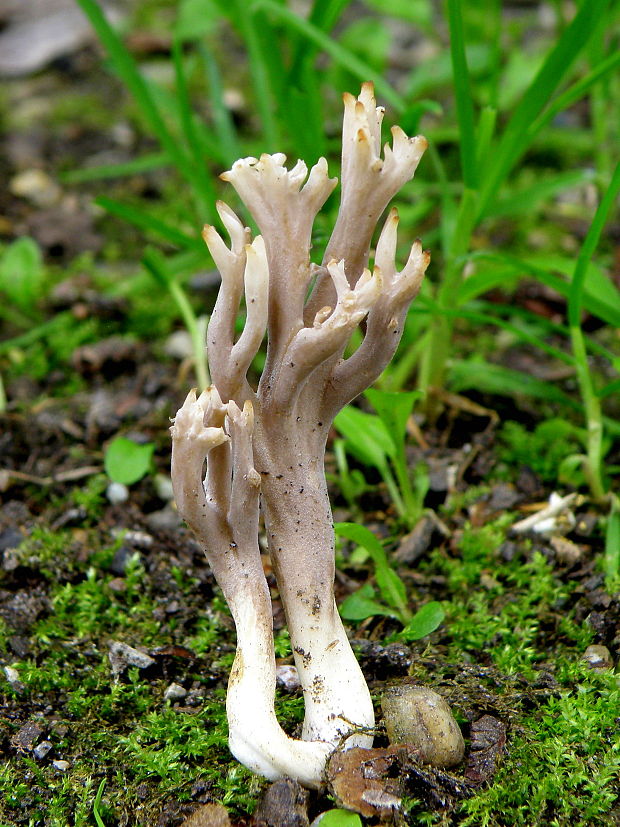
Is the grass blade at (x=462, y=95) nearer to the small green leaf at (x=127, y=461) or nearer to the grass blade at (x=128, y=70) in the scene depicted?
the grass blade at (x=128, y=70)

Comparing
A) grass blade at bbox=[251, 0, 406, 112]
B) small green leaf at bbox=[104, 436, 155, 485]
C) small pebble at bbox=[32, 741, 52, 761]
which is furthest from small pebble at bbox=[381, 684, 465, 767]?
grass blade at bbox=[251, 0, 406, 112]

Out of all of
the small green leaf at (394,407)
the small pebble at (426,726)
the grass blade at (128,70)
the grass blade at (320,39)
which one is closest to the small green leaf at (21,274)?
the grass blade at (128,70)

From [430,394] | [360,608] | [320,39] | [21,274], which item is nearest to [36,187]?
[21,274]

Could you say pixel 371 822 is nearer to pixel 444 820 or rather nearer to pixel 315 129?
pixel 444 820

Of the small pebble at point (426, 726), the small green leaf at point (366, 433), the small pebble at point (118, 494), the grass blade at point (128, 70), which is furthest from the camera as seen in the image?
the grass blade at point (128, 70)

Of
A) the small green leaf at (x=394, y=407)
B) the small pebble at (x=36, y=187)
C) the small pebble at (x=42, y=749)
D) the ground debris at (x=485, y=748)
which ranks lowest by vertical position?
the ground debris at (x=485, y=748)

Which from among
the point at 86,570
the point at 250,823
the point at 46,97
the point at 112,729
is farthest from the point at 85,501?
the point at 46,97

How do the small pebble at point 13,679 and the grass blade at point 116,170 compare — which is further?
the grass blade at point 116,170
